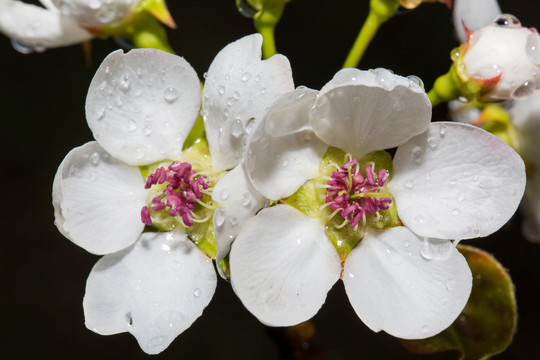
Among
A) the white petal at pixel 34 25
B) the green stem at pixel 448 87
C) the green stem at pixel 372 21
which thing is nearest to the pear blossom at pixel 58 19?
the white petal at pixel 34 25

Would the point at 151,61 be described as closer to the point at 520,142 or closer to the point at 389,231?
the point at 389,231

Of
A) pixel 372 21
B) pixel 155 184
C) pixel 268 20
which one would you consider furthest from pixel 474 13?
pixel 155 184

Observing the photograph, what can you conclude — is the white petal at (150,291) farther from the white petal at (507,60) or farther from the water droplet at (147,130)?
the white petal at (507,60)

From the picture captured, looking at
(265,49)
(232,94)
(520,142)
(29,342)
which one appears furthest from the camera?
(29,342)

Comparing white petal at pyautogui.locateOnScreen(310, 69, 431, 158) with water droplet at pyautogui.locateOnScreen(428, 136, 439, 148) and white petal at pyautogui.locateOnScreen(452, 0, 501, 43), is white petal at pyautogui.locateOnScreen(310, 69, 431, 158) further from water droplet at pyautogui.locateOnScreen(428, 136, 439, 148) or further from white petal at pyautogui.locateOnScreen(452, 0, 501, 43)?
white petal at pyautogui.locateOnScreen(452, 0, 501, 43)

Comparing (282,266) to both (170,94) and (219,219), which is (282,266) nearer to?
(219,219)

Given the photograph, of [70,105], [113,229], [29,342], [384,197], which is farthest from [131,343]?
[384,197]
